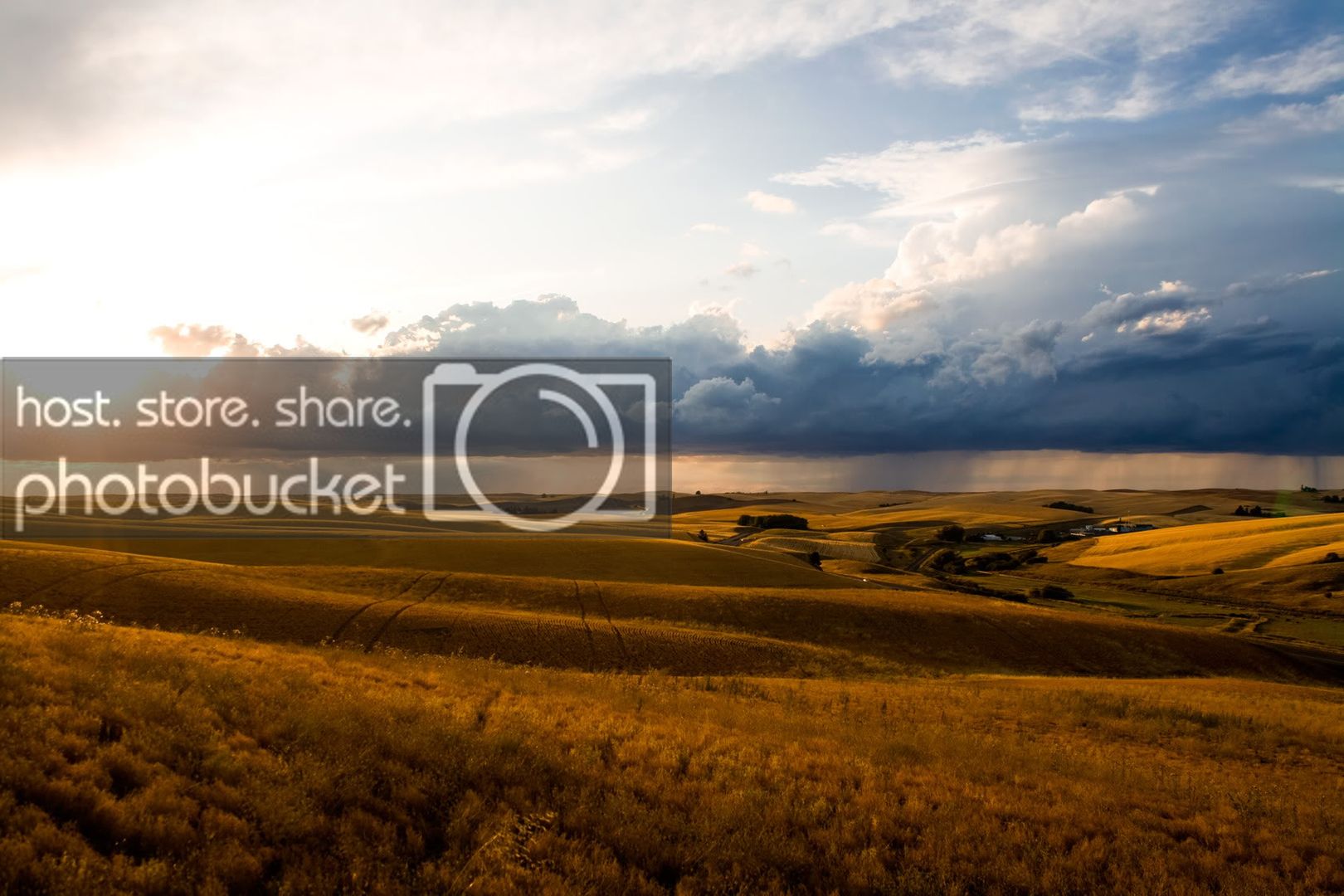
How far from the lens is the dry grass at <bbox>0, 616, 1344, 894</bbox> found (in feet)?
27.9

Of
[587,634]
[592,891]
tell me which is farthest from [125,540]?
[592,891]

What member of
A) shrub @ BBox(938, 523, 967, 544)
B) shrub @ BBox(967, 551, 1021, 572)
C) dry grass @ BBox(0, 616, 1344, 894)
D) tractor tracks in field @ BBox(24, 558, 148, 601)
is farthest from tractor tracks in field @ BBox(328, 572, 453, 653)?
shrub @ BBox(938, 523, 967, 544)

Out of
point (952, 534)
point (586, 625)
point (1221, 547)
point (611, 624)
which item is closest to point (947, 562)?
point (1221, 547)

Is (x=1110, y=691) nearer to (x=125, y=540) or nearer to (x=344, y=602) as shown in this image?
(x=344, y=602)

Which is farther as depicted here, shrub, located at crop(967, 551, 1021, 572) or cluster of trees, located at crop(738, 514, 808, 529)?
cluster of trees, located at crop(738, 514, 808, 529)

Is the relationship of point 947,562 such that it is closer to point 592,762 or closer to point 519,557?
point 519,557

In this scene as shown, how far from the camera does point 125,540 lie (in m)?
79.7

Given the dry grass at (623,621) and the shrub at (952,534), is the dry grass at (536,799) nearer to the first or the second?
the dry grass at (623,621)

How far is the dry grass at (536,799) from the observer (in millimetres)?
8500

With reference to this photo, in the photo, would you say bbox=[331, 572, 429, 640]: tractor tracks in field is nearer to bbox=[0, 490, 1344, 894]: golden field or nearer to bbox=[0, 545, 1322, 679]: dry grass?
bbox=[0, 545, 1322, 679]: dry grass

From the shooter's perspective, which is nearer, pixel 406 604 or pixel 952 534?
pixel 406 604

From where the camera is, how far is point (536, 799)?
11.0 metres

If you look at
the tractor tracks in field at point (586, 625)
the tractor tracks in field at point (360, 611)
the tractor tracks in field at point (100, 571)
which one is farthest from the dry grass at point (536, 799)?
the tractor tracks in field at point (100, 571)

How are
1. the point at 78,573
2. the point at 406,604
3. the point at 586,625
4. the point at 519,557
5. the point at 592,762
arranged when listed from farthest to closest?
the point at 519,557
the point at 78,573
the point at 406,604
the point at 586,625
the point at 592,762
